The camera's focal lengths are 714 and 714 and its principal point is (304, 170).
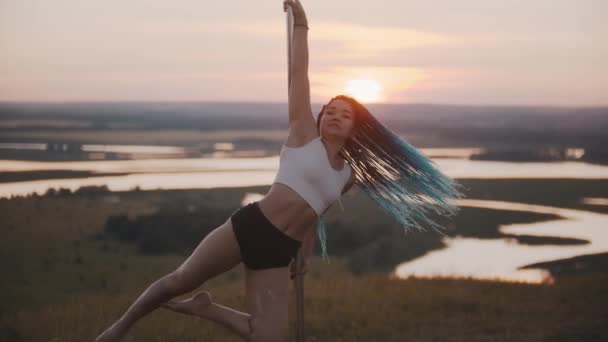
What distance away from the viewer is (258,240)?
386cm

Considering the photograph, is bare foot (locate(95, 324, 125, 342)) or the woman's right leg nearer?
the woman's right leg

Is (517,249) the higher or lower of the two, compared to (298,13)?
lower

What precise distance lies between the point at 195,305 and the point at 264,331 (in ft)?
1.56

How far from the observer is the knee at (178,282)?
155 inches

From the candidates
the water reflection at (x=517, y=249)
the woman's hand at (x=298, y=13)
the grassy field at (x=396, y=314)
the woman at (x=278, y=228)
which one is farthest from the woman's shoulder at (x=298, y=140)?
the water reflection at (x=517, y=249)

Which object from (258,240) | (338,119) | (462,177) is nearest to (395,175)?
(338,119)

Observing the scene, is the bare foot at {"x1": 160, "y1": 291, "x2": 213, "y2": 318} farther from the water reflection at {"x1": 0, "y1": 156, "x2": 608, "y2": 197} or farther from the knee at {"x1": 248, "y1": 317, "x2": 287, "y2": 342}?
the water reflection at {"x1": 0, "y1": 156, "x2": 608, "y2": 197}

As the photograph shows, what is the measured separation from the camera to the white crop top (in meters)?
3.88

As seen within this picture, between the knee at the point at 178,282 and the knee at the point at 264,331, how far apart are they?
1.33 ft

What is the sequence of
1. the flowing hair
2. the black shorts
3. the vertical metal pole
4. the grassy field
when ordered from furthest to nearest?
the grassy field, the flowing hair, the vertical metal pole, the black shorts

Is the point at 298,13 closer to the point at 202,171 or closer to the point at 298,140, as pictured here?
the point at 298,140

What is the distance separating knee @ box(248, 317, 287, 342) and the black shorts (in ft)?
1.00

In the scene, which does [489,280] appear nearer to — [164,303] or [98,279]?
[164,303]

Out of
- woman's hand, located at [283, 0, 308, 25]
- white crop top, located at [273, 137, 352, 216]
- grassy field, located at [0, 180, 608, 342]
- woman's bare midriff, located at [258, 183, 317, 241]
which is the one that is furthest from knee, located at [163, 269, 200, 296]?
grassy field, located at [0, 180, 608, 342]
